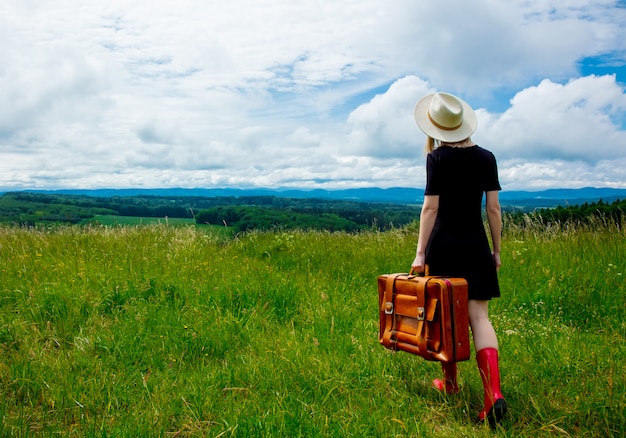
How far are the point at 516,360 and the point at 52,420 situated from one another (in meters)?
3.84

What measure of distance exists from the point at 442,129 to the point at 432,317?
1.38 m

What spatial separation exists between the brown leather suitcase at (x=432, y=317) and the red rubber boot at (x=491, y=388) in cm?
14

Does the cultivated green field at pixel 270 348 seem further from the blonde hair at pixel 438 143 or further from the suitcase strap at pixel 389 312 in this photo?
the blonde hair at pixel 438 143

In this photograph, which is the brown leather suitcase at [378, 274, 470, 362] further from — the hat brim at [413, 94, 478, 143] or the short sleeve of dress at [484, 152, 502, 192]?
the hat brim at [413, 94, 478, 143]

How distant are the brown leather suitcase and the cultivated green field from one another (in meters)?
0.45

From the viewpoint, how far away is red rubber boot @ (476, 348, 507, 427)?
11.6ft

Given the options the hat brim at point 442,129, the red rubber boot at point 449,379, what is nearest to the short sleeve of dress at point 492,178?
the hat brim at point 442,129

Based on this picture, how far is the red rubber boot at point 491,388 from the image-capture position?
11.6 feet

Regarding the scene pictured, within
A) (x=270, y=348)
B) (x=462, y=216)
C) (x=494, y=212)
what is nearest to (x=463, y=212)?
(x=462, y=216)

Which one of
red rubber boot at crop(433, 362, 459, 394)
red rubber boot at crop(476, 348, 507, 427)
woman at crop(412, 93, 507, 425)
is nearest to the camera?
red rubber boot at crop(476, 348, 507, 427)

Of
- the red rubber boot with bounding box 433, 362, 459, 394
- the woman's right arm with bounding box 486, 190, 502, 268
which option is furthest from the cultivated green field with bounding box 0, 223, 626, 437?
the woman's right arm with bounding box 486, 190, 502, 268

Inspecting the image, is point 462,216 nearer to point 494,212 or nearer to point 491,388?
point 494,212

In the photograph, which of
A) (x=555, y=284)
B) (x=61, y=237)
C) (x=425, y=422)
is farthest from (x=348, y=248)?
(x=425, y=422)

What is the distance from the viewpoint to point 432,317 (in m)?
3.66
